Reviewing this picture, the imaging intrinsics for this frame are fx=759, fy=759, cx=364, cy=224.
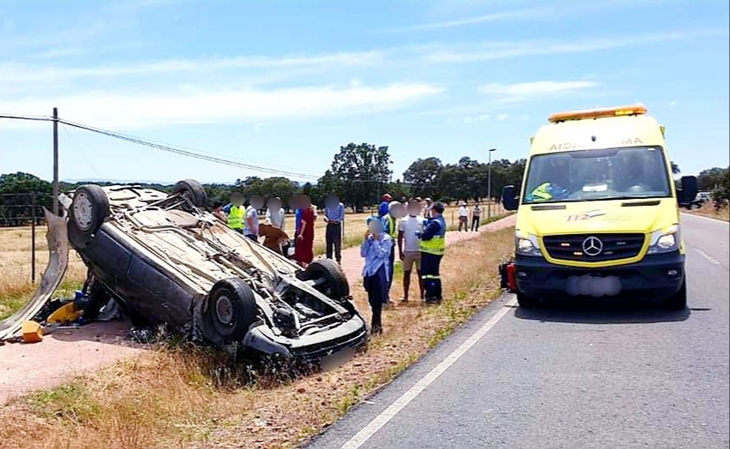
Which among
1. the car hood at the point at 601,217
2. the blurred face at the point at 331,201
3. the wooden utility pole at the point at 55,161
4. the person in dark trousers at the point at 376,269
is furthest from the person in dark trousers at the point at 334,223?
the car hood at the point at 601,217

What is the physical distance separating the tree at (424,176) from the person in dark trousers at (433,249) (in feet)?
13.0

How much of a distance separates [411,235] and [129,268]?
4.60m

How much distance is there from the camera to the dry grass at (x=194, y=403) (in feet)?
17.7

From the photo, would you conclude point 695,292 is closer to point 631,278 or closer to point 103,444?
point 631,278

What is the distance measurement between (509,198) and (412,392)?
530 cm

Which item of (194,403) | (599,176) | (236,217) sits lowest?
(194,403)

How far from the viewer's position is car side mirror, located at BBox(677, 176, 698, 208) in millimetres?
10023

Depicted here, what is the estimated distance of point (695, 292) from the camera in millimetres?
11398

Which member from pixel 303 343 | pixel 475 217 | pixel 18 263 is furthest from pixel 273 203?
pixel 475 217

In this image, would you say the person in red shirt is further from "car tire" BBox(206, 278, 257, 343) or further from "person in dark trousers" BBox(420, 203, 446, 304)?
"car tire" BBox(206, 278, 257, 343)

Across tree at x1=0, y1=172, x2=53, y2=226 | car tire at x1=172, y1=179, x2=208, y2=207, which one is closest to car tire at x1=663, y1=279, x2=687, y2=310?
car tire at x1=172, y1=179, x2=208, y2=207

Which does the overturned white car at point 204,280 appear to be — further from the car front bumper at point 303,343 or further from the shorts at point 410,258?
the shorts at point 410,258

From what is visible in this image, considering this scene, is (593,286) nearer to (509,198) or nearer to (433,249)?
(509,198)

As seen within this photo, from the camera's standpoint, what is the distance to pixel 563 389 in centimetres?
632
